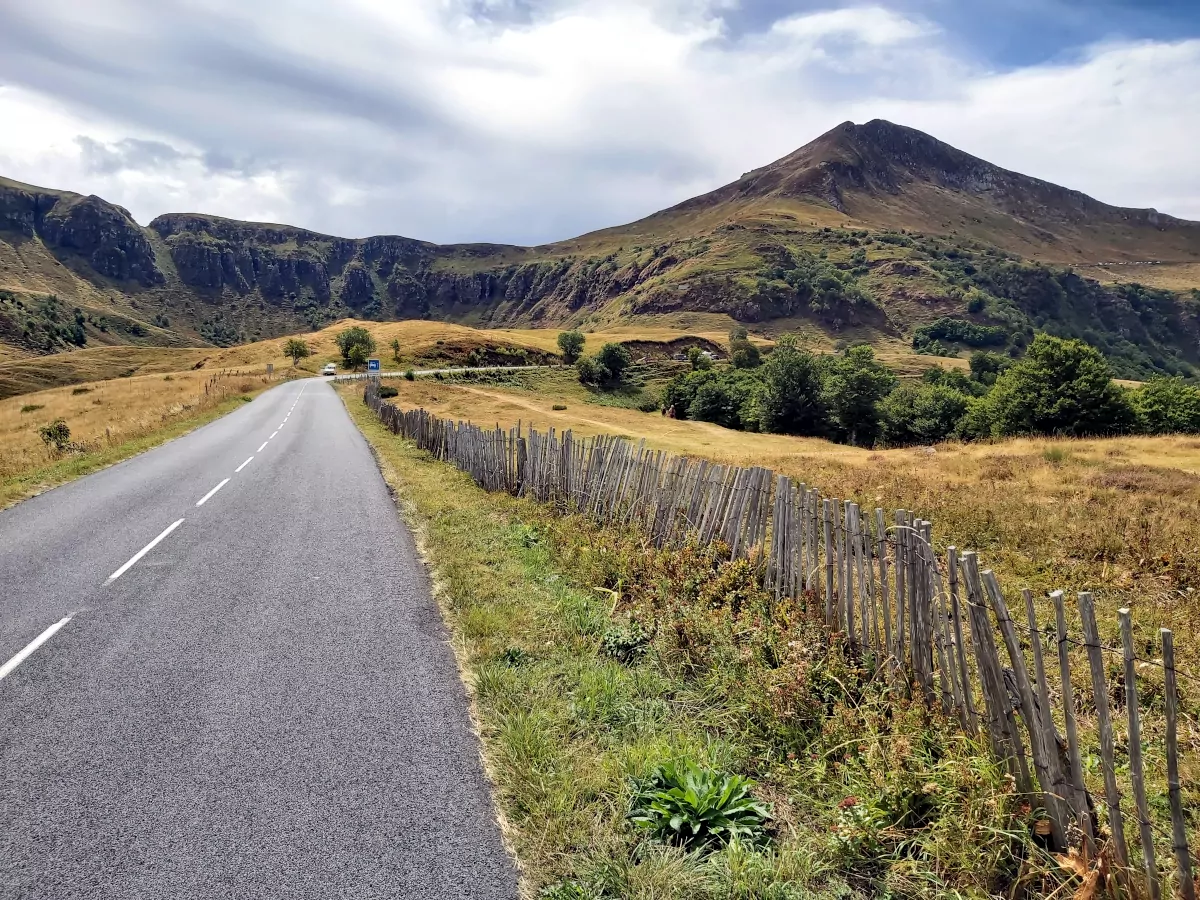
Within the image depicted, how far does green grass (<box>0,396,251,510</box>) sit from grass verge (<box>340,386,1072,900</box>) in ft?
40.7

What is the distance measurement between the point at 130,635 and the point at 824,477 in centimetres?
1545

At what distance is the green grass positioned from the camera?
13.6 metres

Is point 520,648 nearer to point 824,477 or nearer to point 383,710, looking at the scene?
point 383,710

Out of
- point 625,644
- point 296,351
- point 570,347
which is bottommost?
point 625,644

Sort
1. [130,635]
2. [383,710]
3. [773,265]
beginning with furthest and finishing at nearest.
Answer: [773,265], [130,635], [383,710]

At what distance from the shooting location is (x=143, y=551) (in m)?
9.27

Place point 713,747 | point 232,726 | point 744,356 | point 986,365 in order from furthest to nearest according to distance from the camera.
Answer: point 744,356
point 986,365
point 232,726
point 713,747

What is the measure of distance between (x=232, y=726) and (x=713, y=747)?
3649mm

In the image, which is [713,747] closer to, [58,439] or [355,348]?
[58,439]

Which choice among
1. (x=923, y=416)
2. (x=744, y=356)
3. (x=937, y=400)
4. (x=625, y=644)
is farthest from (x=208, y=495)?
(x=744, y=356)

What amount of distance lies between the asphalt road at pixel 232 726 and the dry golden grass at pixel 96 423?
8036 millimetres

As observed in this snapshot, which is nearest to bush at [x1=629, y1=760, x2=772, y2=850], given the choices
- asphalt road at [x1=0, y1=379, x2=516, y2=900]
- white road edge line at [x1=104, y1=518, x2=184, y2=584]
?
asphalt road at [x1=0, y1=379, x2=516, y2=900]

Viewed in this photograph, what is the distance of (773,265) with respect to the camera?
199 meters

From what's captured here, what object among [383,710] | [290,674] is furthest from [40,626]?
[383,710]
